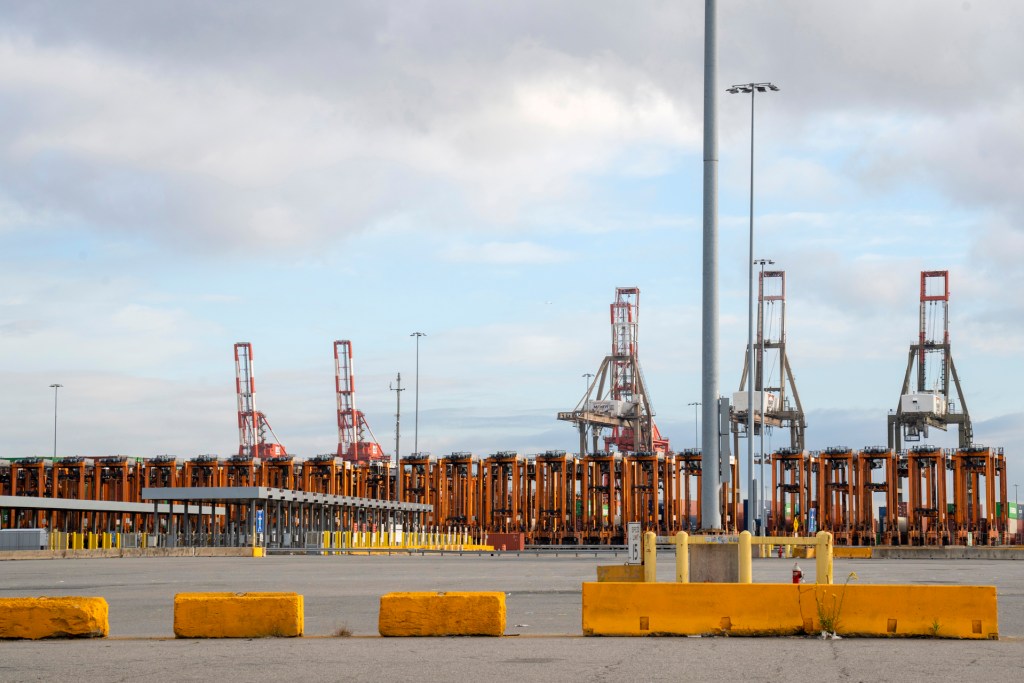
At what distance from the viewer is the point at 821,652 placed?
39.6ft

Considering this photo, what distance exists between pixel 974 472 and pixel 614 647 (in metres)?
91.5

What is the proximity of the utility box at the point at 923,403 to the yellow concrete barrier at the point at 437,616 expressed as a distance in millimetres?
92997

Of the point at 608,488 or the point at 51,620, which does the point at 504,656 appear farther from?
the point at 608,488

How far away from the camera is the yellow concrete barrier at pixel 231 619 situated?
13789 mm

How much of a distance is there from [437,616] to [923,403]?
308ft

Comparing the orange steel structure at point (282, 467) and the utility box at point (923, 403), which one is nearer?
the utility box at point (923, 403)

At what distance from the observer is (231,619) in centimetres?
1379

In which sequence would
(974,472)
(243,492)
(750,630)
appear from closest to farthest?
(750,630)
(243,492)
(974,472)

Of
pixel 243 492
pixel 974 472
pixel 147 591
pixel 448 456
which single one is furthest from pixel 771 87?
pixel 448 456

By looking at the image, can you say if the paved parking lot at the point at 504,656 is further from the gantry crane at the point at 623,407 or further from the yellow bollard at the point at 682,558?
the gantry crane at the point at 623,407

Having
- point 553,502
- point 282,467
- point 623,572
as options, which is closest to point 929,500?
point 553,502

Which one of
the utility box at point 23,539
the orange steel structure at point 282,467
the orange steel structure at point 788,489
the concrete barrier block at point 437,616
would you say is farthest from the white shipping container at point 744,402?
the concrete barrier block at point 437,616

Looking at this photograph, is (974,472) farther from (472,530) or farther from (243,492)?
(243,492)

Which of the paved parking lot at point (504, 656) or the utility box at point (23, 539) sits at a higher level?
the paved parking lot at point (504, 656)
